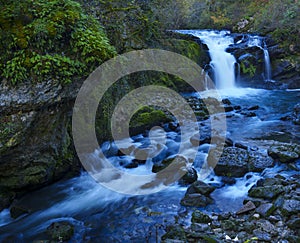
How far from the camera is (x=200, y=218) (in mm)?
5031

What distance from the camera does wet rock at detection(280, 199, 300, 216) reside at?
4.85m

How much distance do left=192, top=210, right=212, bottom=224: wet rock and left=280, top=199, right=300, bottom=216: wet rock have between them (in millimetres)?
1300

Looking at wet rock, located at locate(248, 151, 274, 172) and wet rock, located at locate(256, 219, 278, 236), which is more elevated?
wet rock, located at locate(248, 151, 274, 172)

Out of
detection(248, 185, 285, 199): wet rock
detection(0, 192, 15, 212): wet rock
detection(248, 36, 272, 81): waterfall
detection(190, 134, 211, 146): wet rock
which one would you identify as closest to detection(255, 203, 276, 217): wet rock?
detection(248, 185, 285, 199): wet rock

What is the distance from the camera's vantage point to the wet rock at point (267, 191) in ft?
17.8

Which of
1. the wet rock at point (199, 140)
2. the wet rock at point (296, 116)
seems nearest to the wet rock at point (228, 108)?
the wet rock at point (296, 116)

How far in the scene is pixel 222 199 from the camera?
588cm

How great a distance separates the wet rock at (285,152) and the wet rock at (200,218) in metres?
3.26

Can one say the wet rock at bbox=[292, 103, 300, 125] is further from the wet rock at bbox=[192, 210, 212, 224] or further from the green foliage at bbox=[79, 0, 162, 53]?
the wet rock at bbox=[192, 210, 212, 224]

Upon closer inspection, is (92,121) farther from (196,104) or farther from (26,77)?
(196,104)

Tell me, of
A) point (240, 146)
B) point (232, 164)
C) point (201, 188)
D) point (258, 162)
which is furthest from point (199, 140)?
point (201, 188)

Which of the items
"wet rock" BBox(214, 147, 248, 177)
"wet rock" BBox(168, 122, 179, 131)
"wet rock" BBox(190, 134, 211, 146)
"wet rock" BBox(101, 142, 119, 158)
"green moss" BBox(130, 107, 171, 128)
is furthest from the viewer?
"wet rock" BBox(168, 122, 179, 131)

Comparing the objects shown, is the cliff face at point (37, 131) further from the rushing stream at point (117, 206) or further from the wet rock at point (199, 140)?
→ the wet rock at point (199, 140)

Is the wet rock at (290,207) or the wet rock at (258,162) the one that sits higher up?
the wet rock at (258,162)
